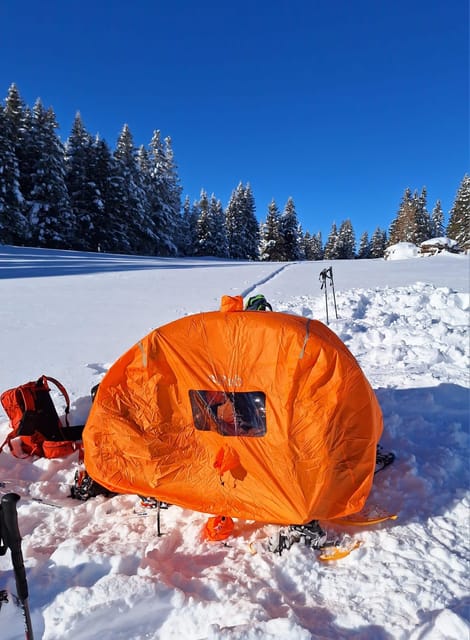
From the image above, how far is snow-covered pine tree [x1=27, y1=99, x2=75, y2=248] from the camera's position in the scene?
2781 centimetres

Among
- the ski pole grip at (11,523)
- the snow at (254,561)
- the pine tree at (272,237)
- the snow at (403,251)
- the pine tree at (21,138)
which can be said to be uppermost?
the pine tree at (21,138)

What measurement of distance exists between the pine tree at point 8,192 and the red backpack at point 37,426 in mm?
26345

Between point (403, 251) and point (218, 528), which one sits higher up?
point (403, 251)

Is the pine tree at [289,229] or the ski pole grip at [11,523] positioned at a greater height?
the pine tree at [289,229]

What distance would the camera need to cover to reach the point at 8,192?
85.1ft

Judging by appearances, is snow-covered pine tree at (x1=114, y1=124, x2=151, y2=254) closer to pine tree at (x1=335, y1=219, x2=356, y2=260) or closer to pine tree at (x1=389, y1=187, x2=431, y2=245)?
pine tree at (x1=389, y1=187, x2=431, y2=245)

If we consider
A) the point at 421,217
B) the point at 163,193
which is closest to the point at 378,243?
the point at 421,217

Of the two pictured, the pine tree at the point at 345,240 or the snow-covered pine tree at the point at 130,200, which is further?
the pine tree at the point at 345,240

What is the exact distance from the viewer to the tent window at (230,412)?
2885 mm

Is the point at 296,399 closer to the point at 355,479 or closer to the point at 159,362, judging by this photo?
the point at 355,479

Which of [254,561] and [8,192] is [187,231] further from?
[254,561]

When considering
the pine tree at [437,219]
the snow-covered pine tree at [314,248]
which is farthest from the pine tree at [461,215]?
the snow-covered pine tree at [314,248]

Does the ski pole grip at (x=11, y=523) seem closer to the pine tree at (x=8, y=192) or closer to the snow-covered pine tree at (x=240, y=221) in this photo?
the pine tree at (x=8, y=192)

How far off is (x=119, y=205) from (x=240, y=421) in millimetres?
33177
